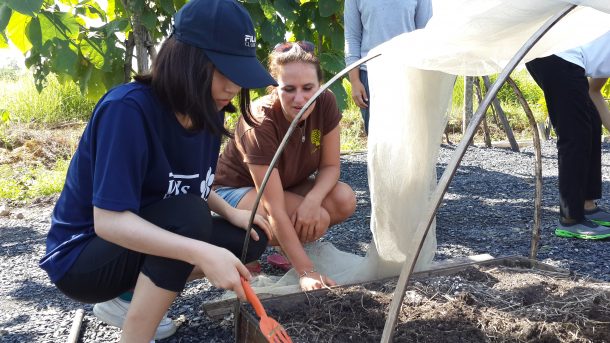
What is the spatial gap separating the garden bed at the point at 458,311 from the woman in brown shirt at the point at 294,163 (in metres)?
0.20

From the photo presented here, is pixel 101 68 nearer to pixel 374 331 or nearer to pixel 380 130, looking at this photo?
pixel 380 130

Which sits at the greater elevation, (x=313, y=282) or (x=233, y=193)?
(x=233, y=193)

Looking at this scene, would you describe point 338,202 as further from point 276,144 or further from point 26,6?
point 26,6

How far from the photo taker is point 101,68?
319cm

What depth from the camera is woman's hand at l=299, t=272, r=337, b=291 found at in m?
2.12

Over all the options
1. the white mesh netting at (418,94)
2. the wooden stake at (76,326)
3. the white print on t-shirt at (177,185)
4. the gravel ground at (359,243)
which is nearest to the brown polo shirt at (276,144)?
the white mesh netting at (418,94)

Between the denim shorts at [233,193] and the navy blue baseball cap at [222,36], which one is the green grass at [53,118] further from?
the navy blue baseball cap at [222,36]

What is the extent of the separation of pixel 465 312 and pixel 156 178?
2.93ft

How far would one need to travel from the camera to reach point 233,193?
2.40 metres

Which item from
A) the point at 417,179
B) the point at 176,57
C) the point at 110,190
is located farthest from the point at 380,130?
the point at 110,190

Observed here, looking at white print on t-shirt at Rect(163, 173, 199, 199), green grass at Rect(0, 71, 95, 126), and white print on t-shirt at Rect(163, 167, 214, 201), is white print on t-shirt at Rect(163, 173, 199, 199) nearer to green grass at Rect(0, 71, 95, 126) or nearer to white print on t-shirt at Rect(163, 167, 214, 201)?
white print on t-shirt at Rect(163, 167, 214, 201)

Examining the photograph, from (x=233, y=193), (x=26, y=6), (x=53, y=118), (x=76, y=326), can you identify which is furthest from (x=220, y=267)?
(x=53, y=118)

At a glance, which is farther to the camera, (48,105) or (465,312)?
(48,105)

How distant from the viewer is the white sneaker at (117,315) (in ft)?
6.54
